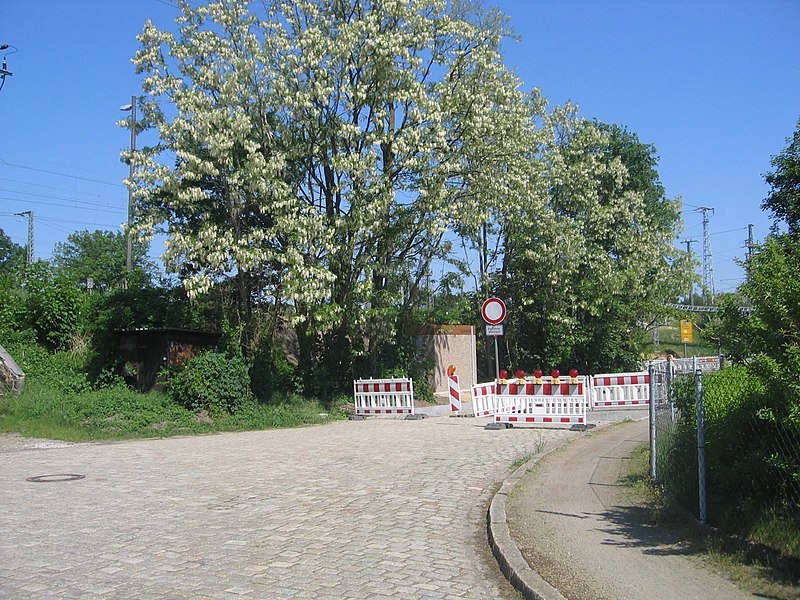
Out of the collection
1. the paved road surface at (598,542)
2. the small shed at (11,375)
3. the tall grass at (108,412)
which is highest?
the small shed at (11,375)

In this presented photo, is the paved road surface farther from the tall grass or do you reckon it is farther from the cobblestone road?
the tall grass

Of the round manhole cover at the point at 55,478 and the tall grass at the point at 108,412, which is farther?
the tall grass at the point at 108,412

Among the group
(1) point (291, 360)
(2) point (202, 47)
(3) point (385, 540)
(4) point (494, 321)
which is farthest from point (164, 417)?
(3) point (385, 540)

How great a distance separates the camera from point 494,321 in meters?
19.7

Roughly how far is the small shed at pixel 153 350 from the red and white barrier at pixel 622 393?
39.6 ft

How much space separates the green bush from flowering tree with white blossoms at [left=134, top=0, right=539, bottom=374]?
2058mm

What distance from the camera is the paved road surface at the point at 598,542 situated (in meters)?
5.86

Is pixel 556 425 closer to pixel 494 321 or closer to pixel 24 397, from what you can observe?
pixel 494 321

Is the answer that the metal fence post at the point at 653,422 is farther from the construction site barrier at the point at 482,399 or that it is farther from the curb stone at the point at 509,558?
the construction site barrier at the point at 482,399

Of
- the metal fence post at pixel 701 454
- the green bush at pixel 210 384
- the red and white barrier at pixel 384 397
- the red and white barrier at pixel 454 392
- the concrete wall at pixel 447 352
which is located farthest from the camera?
the concrete wall at pixel 447 352

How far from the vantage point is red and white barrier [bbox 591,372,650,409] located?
77.2 ft

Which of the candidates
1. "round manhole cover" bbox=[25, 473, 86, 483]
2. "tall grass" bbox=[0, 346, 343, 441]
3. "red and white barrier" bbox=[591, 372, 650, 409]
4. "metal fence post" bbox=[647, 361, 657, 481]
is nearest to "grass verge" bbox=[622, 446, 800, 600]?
"metal fence post" bbox=[647, 361, 657, 481]

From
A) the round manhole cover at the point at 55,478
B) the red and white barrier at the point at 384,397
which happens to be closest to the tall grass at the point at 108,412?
the red and white barrier at the point at 384,397

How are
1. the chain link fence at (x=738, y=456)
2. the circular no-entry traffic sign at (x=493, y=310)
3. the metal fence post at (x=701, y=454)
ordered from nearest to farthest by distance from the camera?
the chain link fence at (x=738, y=456) < the metal fence post at (x=701, y=454) < the circular no-entry traffic sign at (x=493, y=310)
